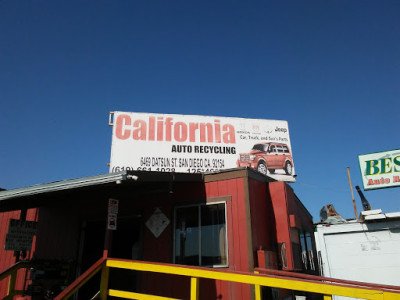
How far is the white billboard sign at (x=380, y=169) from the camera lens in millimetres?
17844

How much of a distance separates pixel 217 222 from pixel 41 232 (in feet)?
18.7

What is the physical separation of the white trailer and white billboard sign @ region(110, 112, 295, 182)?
3551 mm

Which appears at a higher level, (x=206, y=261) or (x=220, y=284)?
(x=206, y=261)

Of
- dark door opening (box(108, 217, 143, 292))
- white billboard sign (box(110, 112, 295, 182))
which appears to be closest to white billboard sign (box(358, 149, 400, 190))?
white billboard sign (box(110, 112, 295, 182))

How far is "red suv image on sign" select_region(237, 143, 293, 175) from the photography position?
14.4 metres

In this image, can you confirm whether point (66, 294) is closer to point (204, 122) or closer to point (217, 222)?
point (217, 222)

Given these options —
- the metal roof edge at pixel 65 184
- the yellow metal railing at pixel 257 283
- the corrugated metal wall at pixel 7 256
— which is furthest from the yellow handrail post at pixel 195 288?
the corrugated metal wall at pixel 7 256

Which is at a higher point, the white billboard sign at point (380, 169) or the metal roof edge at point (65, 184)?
the white billboard sign at point (380, 169)

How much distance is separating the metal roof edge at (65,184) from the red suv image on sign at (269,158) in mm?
8691

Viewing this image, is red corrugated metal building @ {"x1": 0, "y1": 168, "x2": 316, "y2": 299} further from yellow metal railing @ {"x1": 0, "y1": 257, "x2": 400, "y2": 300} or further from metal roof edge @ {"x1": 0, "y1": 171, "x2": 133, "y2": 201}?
yellow metal railing @ {"x1": 0, "y1": 257, "x2": 400, "y2": 300}

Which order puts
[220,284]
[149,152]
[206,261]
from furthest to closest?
1. [149,152]
2. [206,261]
3. [220,284]

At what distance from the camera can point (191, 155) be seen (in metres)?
13.7

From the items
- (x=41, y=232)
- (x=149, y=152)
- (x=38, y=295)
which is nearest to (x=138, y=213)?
(x=38, y=295)

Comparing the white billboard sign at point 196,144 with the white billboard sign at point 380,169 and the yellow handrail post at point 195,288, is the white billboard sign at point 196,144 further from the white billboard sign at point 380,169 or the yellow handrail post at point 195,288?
the yellow handrail post at point 195,288
